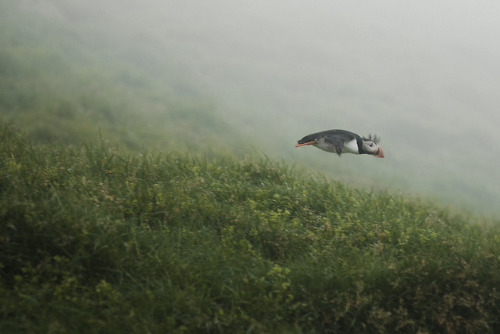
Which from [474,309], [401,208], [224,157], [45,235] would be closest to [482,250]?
[474,309]

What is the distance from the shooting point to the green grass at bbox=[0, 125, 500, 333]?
11.0ft

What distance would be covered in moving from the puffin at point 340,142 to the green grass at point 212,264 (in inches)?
28.6

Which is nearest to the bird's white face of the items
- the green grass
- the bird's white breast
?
the bird's white breast

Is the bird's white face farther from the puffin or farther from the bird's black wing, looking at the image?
the bird's black wing

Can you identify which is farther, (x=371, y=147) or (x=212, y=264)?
(x=371, y=147)

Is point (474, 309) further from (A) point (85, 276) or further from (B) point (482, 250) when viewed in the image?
(A) point (85, 276)

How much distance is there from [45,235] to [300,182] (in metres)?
3.05

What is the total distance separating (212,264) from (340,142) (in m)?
1.63

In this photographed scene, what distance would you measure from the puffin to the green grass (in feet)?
2.39

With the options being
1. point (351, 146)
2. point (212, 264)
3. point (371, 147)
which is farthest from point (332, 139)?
point (212, 264)

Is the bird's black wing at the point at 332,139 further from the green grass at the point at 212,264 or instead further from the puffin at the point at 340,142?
the green grass at the point at 212,264

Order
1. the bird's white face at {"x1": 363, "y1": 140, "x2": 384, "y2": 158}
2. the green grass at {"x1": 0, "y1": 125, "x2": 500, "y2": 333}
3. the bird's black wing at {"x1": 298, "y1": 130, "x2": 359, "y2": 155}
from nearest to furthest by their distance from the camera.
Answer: the green grass at {"x1": 0, "y1": 125, "x2": 500, "y2": 333} < the bird's black wing at {"x1": 298, "y1": 130, "x2": 359, "y2": 155} < the bird's white face at {"x1": 363, "y1": 140, "x2": 384, "y2": 158}

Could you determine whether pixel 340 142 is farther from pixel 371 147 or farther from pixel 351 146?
pixel 371 147

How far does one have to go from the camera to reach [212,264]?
3807mm
